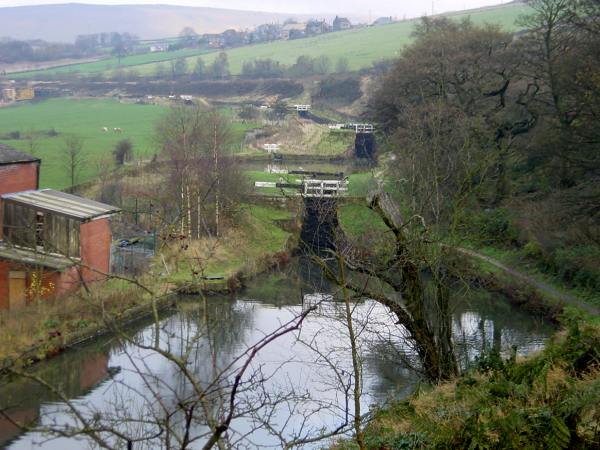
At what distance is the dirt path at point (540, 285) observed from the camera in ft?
63.9

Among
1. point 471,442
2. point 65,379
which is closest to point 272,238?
point 65,379

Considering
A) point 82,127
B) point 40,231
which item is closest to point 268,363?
point 40,231

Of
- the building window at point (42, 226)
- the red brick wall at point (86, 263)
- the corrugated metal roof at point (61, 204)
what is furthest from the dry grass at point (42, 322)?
the corrugated metal roof at point (61, 204)

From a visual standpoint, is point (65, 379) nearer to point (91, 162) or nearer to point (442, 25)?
point (91, 162)

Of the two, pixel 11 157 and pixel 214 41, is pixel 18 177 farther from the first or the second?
pixel 214 41

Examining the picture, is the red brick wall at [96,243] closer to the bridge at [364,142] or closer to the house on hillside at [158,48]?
the bridge at [364,142]

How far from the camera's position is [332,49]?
96.6 meters

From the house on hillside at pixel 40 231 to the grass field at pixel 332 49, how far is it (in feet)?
202

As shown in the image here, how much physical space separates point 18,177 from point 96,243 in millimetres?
2417

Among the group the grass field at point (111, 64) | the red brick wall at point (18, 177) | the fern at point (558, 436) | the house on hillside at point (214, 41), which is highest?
the house on hillside at point (214, 41)

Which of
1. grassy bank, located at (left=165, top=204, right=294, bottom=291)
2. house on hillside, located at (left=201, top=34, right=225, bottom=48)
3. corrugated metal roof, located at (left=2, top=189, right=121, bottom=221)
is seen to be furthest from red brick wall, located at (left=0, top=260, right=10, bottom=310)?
house on hillside, located at (left=201, top=34, right=225, bottom=48)

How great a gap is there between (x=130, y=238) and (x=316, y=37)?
89.2m

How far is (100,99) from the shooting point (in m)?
69.1

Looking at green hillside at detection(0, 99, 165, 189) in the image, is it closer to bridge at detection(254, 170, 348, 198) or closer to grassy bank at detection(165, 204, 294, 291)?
bridge at detection(254, 170, 348, 198)
